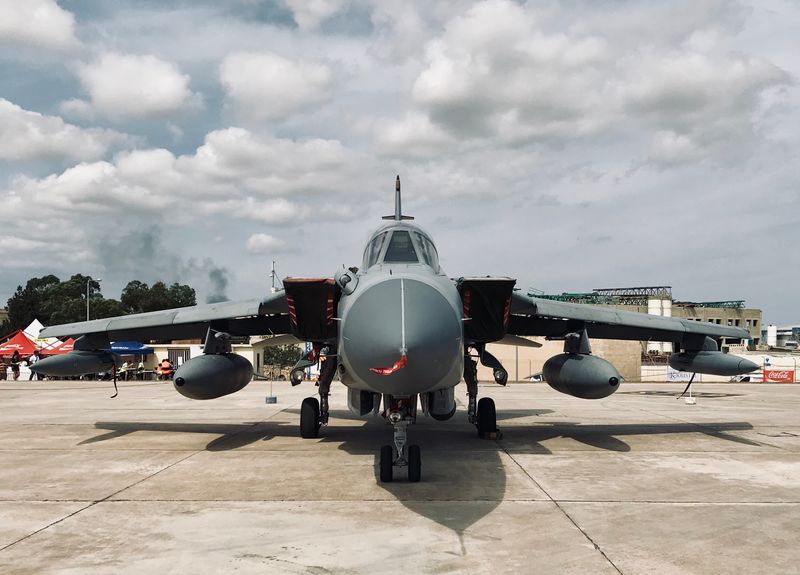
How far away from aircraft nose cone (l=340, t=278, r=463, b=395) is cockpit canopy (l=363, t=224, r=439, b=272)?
1.88m

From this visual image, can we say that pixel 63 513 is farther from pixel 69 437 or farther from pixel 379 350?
pixel 69 437

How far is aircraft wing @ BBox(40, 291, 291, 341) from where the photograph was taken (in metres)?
11.7

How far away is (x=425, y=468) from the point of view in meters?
8.91

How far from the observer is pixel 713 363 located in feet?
41.9

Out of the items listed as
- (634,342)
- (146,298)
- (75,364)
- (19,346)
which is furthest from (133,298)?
(75,364)

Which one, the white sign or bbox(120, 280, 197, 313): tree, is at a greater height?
bbox(120, 280, 197, 313): tree

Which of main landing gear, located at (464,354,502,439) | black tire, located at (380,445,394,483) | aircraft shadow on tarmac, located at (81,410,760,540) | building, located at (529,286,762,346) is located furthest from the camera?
building, located at (529,286,762,346)

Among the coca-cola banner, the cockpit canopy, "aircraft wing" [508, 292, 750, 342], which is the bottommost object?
the coca-cola banner

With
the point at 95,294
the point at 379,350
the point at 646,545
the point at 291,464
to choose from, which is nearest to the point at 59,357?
the point at 291,464

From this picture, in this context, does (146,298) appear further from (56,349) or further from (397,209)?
(397,209)

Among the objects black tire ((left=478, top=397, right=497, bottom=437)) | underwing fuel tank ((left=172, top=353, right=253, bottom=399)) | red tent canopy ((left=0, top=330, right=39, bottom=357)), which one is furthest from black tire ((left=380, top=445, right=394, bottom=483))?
red tent canopy ((left=0, top=330, right=39, bottom=357))

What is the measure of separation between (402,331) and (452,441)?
6154mm

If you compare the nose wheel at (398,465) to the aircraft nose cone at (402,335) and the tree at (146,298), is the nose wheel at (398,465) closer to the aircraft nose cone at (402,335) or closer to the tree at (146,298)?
the aircraft nose cone at (402,335)

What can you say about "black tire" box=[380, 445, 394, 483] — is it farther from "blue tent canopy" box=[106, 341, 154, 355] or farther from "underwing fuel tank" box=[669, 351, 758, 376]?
"blue tent canopy" box=[106, 341, 154, 355]
